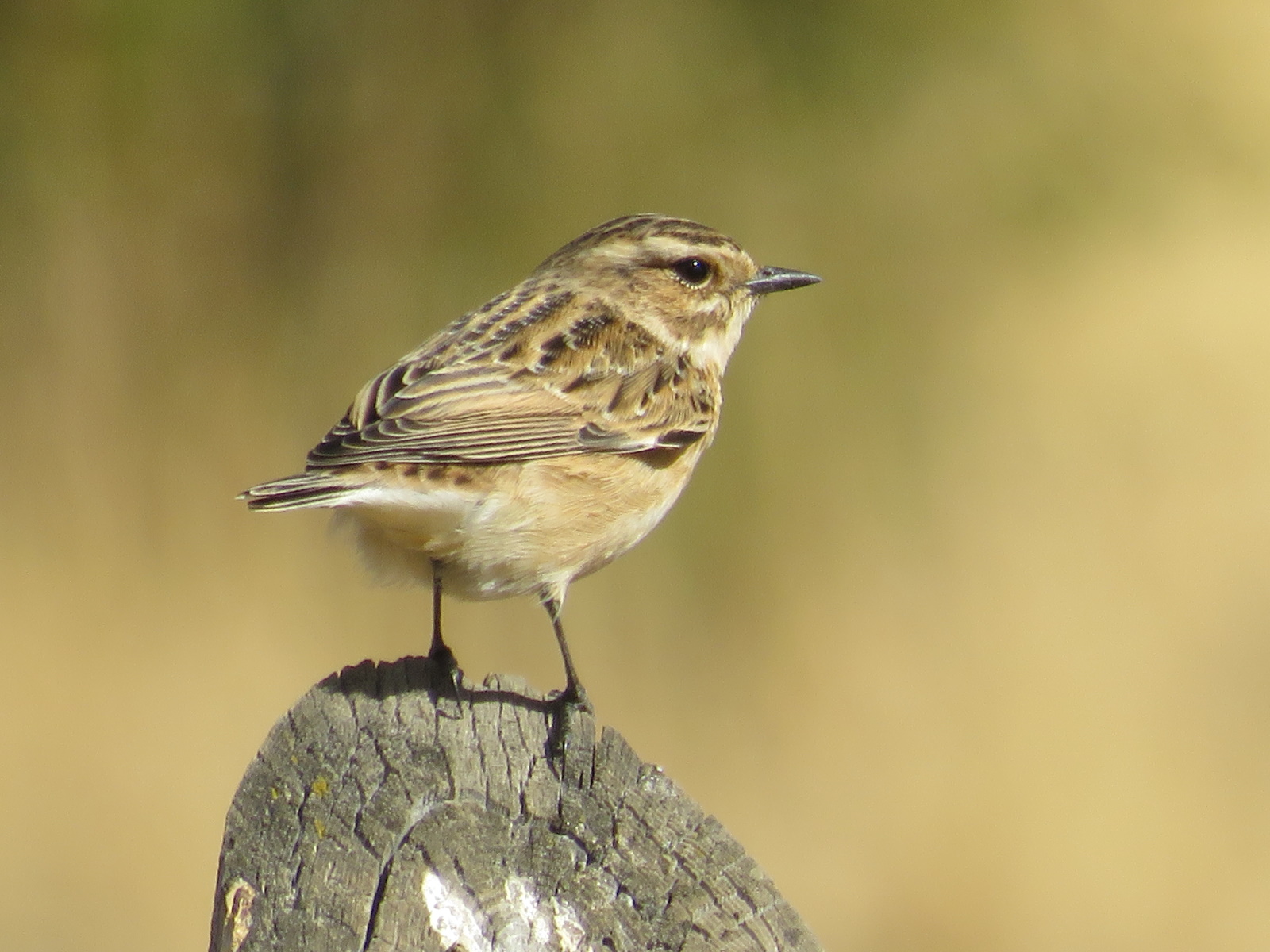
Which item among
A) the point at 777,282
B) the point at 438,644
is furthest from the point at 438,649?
the point at 777,282

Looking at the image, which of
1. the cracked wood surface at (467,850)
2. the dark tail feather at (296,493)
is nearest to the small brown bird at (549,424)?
the dark tail feather at (296,493)

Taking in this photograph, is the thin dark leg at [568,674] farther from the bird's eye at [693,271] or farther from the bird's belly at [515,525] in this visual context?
the bird's eye at [693,271]

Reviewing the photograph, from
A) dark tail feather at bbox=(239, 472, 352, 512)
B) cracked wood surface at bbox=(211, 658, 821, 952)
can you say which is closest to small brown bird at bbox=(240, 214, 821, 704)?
dark tail feather at bbox=(239, 472, 352, 512)

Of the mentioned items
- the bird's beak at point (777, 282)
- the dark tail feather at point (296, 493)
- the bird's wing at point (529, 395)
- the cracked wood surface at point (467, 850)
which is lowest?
the cracked wood surface at point (467, 850)

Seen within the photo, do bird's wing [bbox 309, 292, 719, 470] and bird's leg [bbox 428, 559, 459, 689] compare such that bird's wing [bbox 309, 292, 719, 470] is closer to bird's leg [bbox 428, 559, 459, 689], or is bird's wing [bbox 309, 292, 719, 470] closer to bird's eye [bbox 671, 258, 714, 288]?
bird's eye [bbox 671, 258, 714, 288]

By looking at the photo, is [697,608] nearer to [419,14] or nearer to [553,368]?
[553,368]

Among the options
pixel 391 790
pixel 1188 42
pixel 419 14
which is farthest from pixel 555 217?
pixel 391 790

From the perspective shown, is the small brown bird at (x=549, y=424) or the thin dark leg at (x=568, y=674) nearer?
the thin dark leg at (x=568, y=674)
